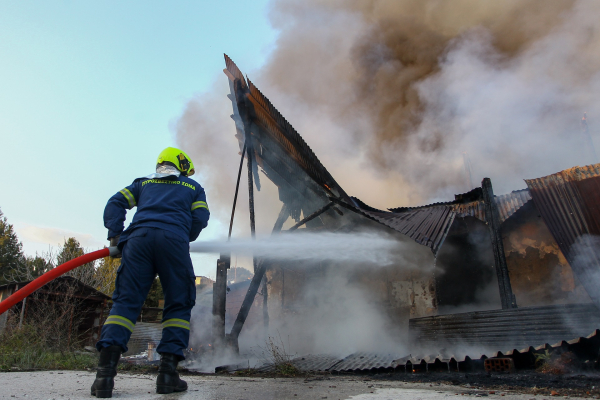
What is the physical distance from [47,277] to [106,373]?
2.55 ft

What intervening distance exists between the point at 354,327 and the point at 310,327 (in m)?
1.16

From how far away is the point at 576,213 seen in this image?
586cm

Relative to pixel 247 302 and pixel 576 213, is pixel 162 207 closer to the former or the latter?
pixel 247 302

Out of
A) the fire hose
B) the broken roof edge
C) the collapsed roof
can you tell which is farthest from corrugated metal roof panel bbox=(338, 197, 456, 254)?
the fire hose

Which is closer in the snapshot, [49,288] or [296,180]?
[296,180]

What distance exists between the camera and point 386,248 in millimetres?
8258

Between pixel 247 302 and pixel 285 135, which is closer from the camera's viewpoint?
pixel 247 302

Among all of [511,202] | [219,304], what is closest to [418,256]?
[511,202]

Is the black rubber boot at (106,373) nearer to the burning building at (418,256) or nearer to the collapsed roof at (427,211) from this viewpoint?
the burning building at (418,256)

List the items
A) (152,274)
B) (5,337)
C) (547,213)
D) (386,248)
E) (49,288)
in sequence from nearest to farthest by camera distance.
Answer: (152,274) → (5,337) → (547,213) → (386,248) → (49,288)

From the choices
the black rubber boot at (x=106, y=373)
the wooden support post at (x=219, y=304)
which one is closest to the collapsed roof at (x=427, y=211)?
the wooden support post at (x=219, y=304)

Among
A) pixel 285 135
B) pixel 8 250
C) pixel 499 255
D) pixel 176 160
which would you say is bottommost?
pixel 499 255

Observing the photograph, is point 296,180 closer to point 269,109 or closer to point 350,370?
point 269,109

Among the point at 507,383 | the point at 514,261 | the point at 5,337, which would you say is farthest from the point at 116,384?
the point at 514,261
